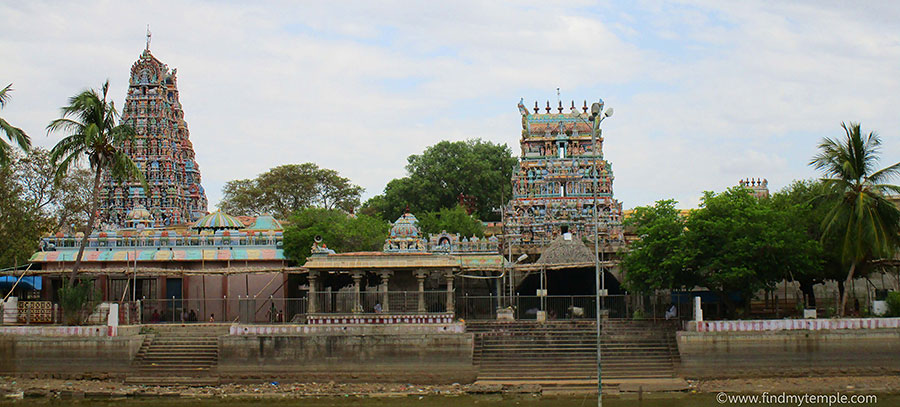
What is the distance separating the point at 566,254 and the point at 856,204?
11053mm

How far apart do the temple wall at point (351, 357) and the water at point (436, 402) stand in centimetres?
207

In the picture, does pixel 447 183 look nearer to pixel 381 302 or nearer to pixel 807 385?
pixel 381 302

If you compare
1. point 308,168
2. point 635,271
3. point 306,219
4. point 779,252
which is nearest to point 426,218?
point 306,219

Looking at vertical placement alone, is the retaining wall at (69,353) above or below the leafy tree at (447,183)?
below

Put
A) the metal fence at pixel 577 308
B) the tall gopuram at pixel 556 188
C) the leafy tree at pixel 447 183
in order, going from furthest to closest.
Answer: the leafy tree at pixel 447 183 → the tall gopuram at pixel 556 188 → the metal fence at pixel 577 308

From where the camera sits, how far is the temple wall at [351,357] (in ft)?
103

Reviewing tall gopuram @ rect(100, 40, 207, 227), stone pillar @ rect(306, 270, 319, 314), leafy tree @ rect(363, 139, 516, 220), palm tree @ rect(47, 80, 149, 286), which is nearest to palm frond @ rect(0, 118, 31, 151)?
palm tree @ rect(47, 80, 149, 286)

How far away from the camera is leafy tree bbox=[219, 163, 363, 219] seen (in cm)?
7012

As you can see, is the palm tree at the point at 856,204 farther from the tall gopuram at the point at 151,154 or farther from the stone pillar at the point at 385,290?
the tall gopuram at the point at 151,154

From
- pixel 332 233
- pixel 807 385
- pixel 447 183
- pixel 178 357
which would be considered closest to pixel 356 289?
pixel 178 357

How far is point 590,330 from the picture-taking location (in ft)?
107

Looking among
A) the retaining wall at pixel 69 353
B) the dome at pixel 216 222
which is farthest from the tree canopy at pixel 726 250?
the dome at pixel 216 222

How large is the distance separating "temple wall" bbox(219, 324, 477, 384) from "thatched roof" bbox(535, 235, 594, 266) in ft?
22.4

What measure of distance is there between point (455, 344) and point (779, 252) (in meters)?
12.1
